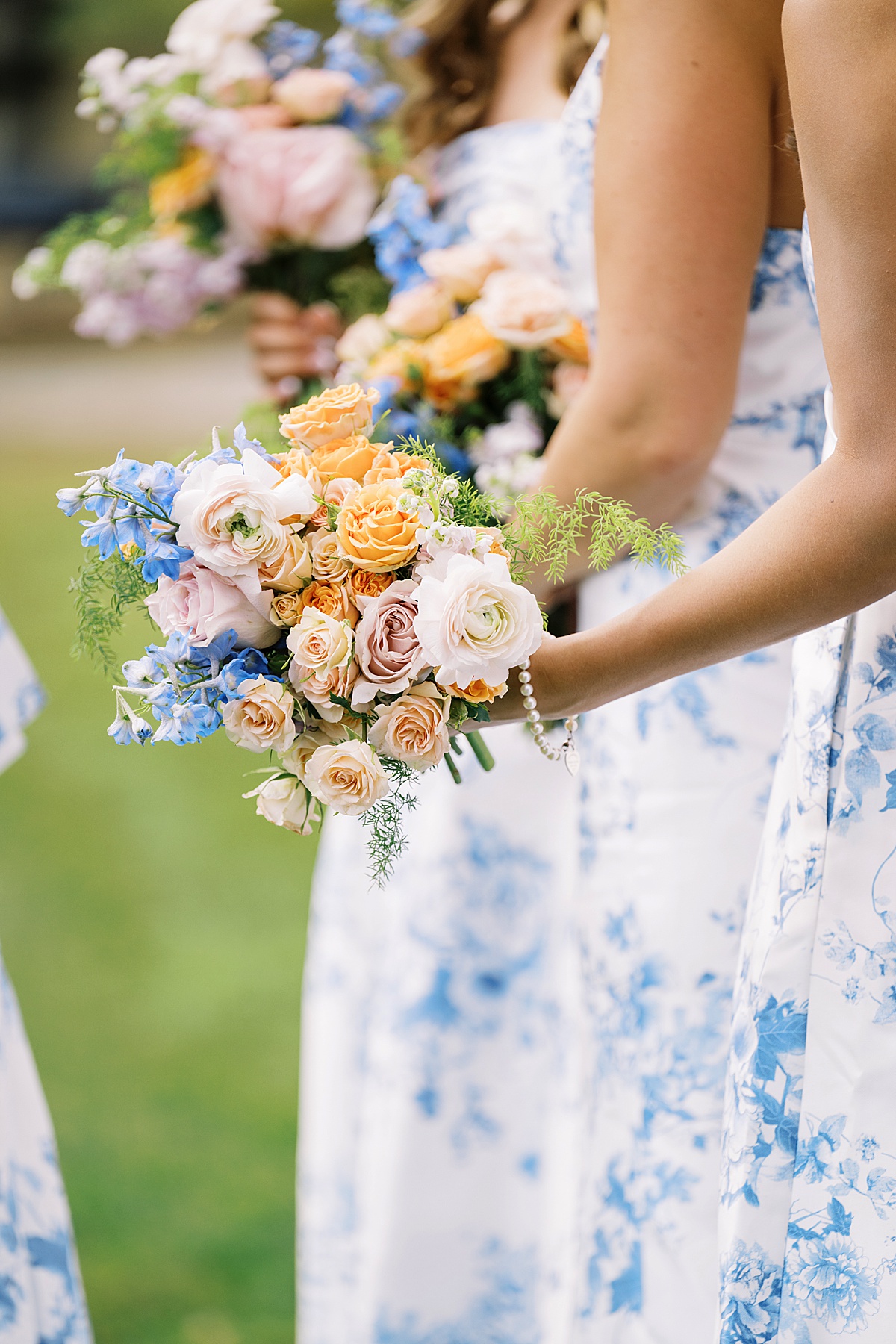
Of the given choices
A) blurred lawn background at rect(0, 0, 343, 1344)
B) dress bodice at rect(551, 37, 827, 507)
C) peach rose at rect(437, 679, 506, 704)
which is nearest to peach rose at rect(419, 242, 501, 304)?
dress bodice at rect(551, 37, 827, 507)

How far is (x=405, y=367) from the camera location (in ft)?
7.00

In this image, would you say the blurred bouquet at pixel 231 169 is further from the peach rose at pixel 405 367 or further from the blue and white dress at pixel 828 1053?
the blue and white dress at pixel 828 1053

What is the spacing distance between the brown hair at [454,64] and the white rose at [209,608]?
70.3 inches

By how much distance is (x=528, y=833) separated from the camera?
2324 millimetres

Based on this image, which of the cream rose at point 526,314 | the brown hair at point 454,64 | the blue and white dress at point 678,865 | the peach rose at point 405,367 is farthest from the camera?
the brown hair at point 454,64

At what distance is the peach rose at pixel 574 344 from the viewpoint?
2045 mm

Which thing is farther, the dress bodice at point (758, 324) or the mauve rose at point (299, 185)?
the mauve rose at point (299, 185)

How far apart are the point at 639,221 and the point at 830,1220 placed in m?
1.06

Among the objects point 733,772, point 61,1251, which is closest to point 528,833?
point 733,772

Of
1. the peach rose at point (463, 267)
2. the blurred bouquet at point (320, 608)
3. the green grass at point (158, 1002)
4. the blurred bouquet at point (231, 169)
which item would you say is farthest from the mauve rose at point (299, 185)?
the green grass at point (158, 1002)

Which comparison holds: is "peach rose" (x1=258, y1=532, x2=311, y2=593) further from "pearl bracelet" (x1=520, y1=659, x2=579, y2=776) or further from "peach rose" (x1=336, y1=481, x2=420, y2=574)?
"pearl bracelet" (x1=520, y1=659, x2=579, y2=776)

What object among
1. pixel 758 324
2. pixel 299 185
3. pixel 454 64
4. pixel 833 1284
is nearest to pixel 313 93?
pixel 299 185

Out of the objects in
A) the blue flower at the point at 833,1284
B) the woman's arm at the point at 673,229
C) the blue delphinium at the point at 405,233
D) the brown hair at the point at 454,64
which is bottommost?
the blue flower at the point at 833,1284

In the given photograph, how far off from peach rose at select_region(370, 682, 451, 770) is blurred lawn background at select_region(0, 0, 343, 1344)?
0.33 meters
